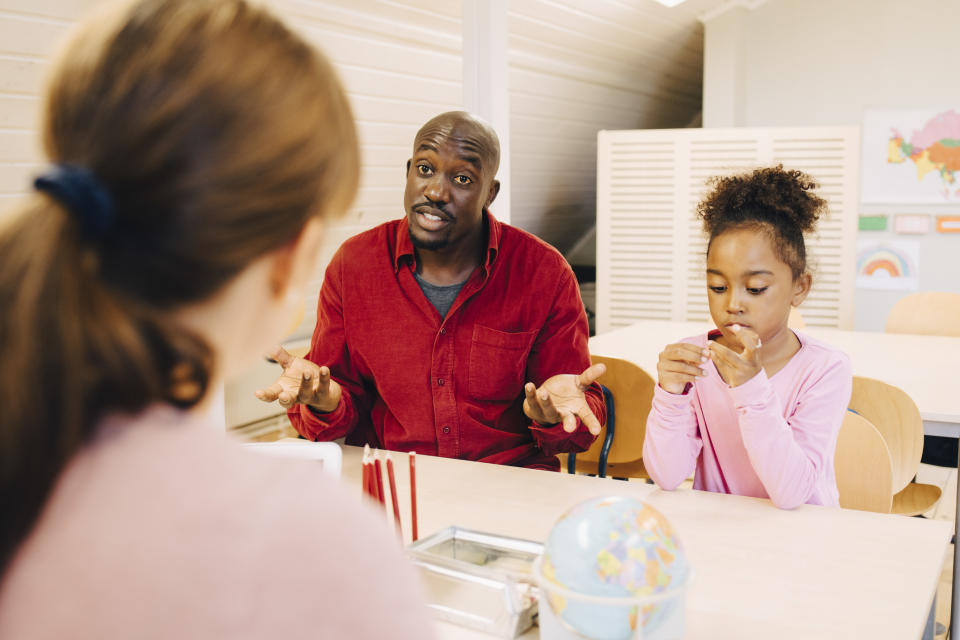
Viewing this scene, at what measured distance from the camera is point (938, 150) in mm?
4770

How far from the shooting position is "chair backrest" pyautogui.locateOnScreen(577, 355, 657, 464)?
2.31m

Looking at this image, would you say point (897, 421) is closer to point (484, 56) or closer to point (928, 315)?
point (928, 315)

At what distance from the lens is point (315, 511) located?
0.48 m

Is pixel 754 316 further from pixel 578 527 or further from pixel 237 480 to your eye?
pixel 237 480

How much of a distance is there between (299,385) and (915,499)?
1.83 m

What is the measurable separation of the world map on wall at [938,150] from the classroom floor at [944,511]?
1764mm

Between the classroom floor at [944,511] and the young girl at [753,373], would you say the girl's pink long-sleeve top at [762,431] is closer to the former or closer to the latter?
the young girl at [753,373]

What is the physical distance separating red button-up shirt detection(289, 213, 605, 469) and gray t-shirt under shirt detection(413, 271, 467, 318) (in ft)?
0.14

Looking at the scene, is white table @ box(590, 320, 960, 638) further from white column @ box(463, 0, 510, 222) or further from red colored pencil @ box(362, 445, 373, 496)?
red colored pencil @ box(362, 445, 373, 496)

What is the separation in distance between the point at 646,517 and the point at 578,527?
68 mm

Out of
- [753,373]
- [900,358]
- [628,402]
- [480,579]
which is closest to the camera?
[480,579]

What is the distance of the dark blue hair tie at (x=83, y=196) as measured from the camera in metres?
0.46

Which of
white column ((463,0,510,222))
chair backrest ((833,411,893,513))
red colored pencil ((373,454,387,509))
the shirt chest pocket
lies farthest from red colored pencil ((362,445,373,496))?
white column ((463,0,510,222))

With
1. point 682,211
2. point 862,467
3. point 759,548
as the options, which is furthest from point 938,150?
point 759,548
